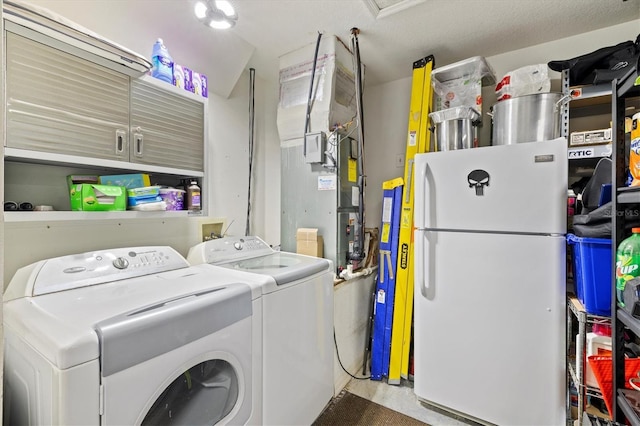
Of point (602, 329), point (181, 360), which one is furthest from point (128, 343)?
point (602, 329)

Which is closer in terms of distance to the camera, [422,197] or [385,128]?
[422,197]

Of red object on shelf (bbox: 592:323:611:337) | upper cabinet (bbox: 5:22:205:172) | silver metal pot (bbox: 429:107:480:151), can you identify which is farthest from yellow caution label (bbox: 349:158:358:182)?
red object on shelf (bbox: 592:323:611:337)

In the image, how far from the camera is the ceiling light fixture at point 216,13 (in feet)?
5.20

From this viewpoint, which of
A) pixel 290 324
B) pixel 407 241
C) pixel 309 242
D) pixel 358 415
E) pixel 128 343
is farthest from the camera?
pixel 407 241

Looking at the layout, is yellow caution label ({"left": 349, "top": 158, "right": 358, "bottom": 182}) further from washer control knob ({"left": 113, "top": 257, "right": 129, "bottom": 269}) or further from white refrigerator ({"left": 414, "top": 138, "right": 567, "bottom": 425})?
washer control knob ({"left": 113, "top": 257, "right": 129, "bottom": 269})

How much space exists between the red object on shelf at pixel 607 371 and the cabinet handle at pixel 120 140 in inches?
89.7

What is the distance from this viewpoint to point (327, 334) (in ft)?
5.57

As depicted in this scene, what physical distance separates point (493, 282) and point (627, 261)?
0.66 meters

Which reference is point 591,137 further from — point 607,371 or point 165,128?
point 165,128

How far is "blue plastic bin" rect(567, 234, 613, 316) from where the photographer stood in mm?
1266

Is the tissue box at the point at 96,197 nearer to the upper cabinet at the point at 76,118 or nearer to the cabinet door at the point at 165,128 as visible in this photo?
the upper cabinet at the point at 76,118

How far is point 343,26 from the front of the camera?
6.31 ft

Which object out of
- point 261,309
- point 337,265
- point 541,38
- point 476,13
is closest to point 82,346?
point 261,309

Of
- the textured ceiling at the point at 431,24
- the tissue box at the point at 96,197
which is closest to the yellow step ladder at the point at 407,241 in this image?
the textured ceiling at the point at 431,24
